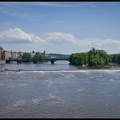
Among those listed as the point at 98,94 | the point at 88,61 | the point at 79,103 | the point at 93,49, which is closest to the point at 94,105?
the point at 79,103

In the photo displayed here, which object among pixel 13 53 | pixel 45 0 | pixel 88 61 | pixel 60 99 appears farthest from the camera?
pixel 13 53

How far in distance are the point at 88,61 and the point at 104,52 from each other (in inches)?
554

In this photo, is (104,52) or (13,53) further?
(13,53)

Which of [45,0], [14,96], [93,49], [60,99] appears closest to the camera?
[45,0]

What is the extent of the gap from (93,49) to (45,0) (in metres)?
97.6

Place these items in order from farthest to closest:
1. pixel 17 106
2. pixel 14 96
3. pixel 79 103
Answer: pixel 14 96
pixel 79 103
pixel 17 106

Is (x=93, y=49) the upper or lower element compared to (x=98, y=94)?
upper

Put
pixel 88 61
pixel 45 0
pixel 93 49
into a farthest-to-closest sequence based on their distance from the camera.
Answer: pixel 93 49
pixel 88 61
pixel 45 0

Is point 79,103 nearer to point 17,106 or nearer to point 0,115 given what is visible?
point 17,106

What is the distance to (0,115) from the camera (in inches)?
706

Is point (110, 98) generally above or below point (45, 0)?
below

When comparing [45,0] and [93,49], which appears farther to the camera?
[93,49]

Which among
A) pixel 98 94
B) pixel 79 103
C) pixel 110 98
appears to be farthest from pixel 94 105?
pixel 98 94

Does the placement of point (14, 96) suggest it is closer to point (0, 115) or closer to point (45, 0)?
point (0, 115)
